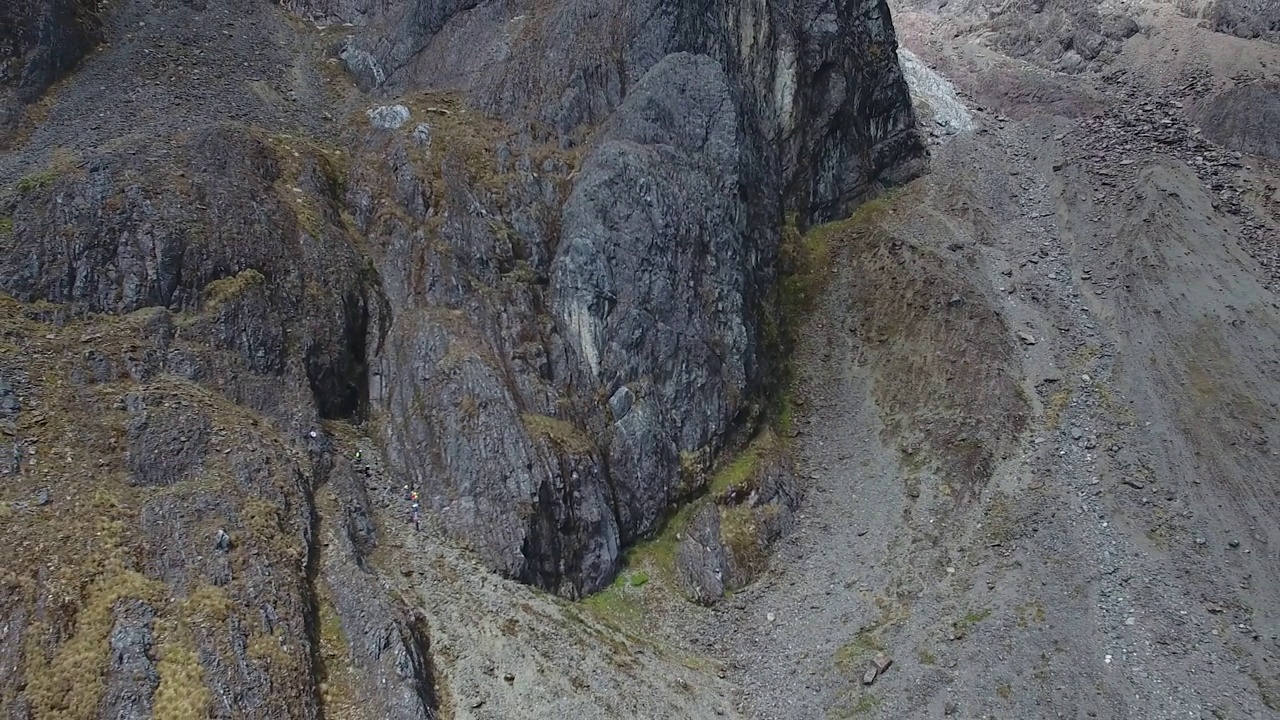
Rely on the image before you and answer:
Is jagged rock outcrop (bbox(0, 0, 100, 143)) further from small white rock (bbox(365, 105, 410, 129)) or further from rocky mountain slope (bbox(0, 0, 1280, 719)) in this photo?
small white rock (bbox(365, 105, 410, 129))

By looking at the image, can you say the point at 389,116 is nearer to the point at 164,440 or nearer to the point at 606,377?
the point at 606,377

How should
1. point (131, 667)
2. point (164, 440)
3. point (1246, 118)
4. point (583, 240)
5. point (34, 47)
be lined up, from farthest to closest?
point (1246, 118), point (34, 47), point (583, 240), point (164, 440), point (131, 667)

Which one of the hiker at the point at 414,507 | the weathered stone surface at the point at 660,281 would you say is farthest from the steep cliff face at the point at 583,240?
the hiker at the point at 414,507

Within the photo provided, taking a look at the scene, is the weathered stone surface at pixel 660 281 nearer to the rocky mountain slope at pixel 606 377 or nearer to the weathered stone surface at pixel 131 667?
the rocky mountain slope at pixel 606 377

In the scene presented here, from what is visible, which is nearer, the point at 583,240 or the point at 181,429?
the point at 181,429

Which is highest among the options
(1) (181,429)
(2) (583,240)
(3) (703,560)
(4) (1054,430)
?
(2) (583,240)

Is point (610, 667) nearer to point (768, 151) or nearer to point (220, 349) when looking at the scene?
point (220, 349)

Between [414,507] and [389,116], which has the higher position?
[389,116]

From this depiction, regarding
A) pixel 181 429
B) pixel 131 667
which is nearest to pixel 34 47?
pixel 181 429
